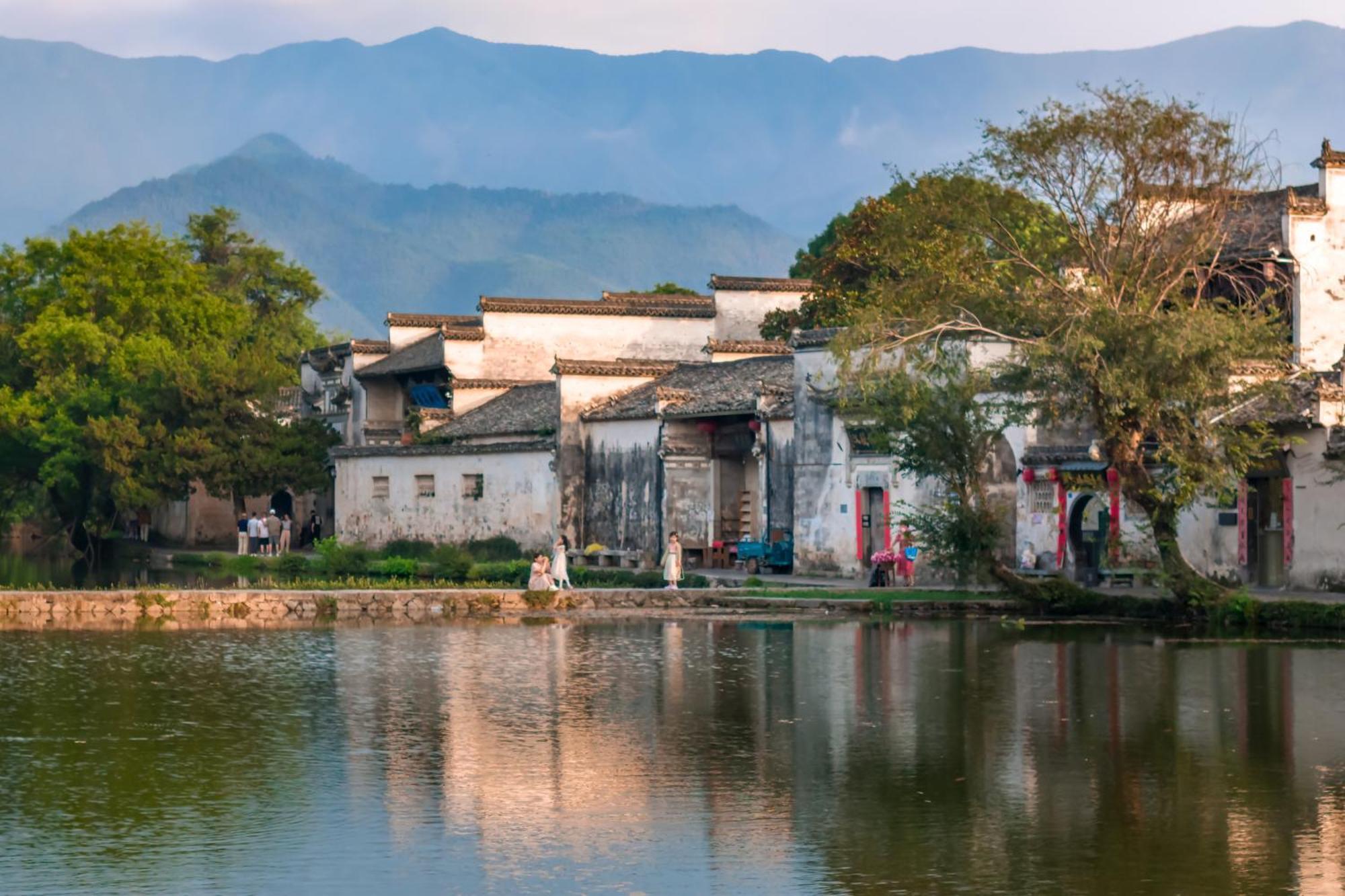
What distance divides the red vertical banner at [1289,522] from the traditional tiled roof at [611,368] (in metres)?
17.0

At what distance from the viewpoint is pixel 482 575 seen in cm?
4056

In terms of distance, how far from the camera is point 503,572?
3997 cm

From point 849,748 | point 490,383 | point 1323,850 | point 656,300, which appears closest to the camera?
point 1323,850

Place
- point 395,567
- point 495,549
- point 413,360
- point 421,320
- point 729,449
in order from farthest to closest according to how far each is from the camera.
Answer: point 421,320
point 413,360
point 495,549
point 395,567
point 729,449

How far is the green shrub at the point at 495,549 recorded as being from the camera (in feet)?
146

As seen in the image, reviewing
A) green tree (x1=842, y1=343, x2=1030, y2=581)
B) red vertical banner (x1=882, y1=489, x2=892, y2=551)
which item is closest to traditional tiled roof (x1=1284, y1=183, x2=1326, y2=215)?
red vertical banner (x1=882, y1=489, x2=892, y2=551)

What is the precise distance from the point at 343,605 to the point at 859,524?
10.7m

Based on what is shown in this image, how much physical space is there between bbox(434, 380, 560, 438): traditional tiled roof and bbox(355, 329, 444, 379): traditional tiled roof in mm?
2872

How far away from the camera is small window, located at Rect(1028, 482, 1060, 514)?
112ft

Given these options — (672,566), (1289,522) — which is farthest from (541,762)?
(1289,522)

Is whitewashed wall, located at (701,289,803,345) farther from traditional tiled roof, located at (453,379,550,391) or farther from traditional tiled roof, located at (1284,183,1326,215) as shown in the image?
traditional tiled roof, located at (1284,183,1326,215)

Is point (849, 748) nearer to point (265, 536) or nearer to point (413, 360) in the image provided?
point (265, 536)

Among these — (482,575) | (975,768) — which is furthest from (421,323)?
(975,768)

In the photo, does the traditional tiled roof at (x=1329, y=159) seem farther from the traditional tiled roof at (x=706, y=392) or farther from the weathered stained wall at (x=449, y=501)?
the weathered stained wall at (x=449, y=501)
